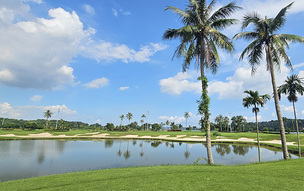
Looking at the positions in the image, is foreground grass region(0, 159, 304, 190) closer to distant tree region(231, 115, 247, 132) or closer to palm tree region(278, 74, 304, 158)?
palm tree region(278, 74, 304, 158)

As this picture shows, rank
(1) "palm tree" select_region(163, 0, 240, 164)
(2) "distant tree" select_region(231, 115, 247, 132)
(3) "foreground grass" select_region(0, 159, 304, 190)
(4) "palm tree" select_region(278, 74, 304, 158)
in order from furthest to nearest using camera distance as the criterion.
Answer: (2) "distant tree" select_region(231, 115, 247, 132)
(4) "palm tree" select_region(278, 74, 304, 158)
(1) "palm tree" select_region(163, 0, 240, 164)
(3) "foreground grass" select_region(0, 159, 304, 190)

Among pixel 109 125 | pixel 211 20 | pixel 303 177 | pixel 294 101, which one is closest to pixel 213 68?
pixel 211 20

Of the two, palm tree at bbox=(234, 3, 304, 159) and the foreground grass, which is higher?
palm tree at bbox=(234, 3, 304, 159)

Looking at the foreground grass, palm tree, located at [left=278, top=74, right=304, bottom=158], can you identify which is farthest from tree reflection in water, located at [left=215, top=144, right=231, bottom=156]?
the foreground grass

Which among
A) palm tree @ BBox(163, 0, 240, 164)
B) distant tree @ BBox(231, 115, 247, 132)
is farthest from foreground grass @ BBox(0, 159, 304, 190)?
distant tree @ BBox(231, 115, 247, 132)

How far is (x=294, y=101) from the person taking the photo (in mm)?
24422

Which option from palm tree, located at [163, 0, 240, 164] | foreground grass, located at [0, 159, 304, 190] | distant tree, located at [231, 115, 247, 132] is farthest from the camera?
distant tree, located at [231, 115, 247, 132]

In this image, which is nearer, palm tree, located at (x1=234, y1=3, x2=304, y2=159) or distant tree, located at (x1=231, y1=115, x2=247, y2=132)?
palm tree, located at (x1=234, y1=3, x2=304, y2=159)

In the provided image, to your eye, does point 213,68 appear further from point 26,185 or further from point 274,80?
point 26,185

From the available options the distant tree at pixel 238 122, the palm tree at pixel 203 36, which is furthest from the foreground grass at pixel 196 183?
the distant tree at pixel 238 122

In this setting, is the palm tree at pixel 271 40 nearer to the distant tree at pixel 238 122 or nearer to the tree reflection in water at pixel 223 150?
the tree reflection in water at pixel 223 150

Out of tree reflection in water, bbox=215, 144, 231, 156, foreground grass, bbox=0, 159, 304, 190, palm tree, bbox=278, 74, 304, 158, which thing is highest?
palm tree, bbox=278, 74, 304, 158

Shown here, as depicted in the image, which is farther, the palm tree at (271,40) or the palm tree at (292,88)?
the palm tree at (292,88)

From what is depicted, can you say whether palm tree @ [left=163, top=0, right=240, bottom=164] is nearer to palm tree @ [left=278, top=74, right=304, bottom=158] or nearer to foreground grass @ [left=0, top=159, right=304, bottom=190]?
foreground grass @ [left=0, top=159, right=304, bottom=190]
